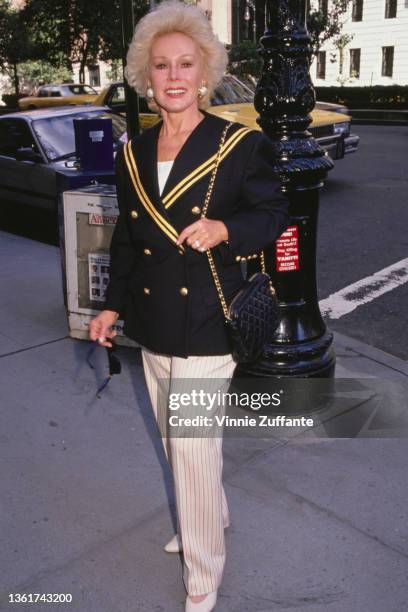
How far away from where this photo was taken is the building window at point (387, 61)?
40603mm

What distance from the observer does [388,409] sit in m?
3.92

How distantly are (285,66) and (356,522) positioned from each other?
2.21m

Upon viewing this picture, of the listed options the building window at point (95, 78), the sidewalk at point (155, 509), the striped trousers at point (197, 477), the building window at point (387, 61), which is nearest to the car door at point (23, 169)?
the sidewalk at point (155, 509)

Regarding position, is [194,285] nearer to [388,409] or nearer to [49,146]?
[388,409]

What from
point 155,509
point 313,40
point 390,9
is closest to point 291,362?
point 155,509

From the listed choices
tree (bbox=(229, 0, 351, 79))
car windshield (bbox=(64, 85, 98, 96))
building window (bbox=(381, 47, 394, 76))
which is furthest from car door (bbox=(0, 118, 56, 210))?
building window (bbox=(381, 47, 394, 76))

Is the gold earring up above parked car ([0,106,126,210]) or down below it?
above

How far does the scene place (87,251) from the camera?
4.73 metres

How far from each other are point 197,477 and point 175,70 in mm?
1344

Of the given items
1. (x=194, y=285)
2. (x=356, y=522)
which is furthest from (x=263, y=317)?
(x=356, y=522)

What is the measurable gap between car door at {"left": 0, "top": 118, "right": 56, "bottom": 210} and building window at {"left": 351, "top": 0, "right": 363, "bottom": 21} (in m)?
36.6

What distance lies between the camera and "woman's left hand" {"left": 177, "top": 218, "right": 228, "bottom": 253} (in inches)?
79.4

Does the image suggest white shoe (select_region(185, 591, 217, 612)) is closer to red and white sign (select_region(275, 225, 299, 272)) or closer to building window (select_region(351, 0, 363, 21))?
red and white sign (select_region(275, 225, 299, 272))

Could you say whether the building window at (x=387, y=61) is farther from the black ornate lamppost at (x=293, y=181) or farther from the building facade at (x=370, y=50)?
the black ornate lamppost at (x=293, y=181)
